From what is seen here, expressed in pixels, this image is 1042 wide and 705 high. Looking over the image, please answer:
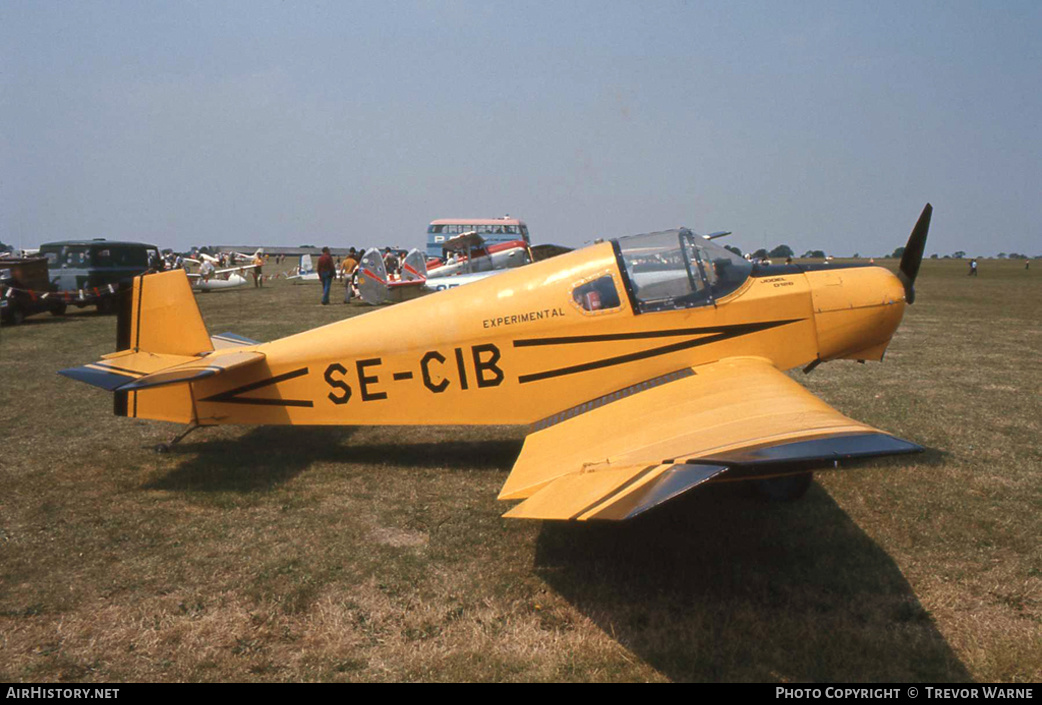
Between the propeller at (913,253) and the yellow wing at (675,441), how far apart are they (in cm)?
180

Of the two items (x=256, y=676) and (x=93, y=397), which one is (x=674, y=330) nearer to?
(x=256, y=676)

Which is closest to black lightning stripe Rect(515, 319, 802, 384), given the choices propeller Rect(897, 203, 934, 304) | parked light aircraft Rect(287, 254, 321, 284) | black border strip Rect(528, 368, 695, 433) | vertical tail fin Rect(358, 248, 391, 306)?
black border strip Rect(528, 368, 695, 433)

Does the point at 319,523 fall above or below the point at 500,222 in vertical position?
below

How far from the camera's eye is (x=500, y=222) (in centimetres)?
4828

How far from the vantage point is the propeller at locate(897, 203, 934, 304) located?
5594mm

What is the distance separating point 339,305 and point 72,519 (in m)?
17.2

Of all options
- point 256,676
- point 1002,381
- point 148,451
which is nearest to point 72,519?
point 148,451

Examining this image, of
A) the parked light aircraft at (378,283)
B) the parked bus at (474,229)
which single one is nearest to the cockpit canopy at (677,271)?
the parked light aircraft at (378,283)

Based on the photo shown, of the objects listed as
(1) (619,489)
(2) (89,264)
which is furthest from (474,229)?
(1) (619,489)

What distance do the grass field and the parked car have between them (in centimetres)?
1186

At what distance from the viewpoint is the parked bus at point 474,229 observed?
4784cm

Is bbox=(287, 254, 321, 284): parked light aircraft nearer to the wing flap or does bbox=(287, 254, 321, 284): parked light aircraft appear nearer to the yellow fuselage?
the yellow fuselage

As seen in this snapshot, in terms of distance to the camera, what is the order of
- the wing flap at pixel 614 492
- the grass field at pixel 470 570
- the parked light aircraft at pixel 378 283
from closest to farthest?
the wing flap at pixel 614 492
the grass field at pixel 470 570
the parked light aircraft at pixel 378 283

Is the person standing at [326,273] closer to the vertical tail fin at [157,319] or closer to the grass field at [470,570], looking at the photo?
the grass field at [470,570]
